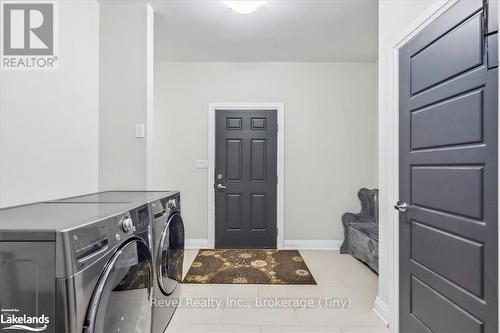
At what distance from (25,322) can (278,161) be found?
331cm

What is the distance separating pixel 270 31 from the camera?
3016 mm

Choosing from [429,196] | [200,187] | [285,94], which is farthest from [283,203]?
[429,196]

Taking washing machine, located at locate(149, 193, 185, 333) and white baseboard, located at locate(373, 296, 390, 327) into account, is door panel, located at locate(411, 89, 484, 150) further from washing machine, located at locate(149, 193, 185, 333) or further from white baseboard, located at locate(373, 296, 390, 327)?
washing machine, located at locate(149, 193, 185, 333)

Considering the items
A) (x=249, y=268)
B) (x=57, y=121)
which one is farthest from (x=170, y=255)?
(x=249, y=268)

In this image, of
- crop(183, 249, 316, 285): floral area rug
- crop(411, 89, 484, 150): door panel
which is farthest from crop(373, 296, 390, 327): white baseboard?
crop(411, 89, 484, 150): door panel

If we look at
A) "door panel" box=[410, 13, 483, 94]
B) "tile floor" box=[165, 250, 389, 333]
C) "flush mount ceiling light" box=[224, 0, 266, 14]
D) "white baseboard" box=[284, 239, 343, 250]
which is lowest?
"tile floor" box=[165, 250, 389, 333]

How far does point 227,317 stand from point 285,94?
9.40 feet

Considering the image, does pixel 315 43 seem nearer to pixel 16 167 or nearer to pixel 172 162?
pixel 172 162

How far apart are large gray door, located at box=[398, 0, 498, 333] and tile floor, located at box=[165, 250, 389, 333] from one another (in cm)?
39

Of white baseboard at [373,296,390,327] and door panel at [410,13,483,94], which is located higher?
door panel at [410,13,483,94]

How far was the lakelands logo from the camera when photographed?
2.69 feet

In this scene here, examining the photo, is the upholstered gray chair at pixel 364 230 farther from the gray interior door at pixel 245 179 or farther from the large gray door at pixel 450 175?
the large gray door at pixel 450 175
